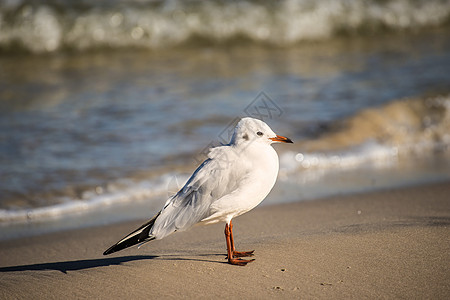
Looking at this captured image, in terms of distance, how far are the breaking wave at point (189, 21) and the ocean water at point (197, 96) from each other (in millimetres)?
31

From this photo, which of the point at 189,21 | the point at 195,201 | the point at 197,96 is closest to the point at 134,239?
the point at 195,201

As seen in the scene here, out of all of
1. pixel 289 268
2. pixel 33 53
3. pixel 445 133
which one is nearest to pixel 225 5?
pixel 33 53

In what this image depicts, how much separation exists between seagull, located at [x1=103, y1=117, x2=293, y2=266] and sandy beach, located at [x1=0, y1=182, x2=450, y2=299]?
24 centimetres

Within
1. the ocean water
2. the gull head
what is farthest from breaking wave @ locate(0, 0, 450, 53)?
the gull head

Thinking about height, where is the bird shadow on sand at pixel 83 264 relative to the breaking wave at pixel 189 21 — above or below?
below

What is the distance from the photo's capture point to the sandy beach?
2939mm

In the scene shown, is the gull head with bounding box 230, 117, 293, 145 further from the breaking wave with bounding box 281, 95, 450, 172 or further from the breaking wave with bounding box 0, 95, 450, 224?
the breaking wave with bounding box 281, 95, 450, 172

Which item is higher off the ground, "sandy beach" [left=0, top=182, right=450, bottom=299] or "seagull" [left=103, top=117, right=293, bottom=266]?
"seagull" [left=103, top=117, right=293, bottom=266]

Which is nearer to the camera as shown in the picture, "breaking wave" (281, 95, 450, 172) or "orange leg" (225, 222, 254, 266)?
"orange leg" (225, 222, 254, 266)

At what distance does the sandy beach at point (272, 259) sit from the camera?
2.94 metres

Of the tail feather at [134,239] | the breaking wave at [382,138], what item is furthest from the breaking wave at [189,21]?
the tail feather at [134,239]

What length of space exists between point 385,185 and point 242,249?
6.76ft

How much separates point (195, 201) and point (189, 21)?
35.9 feet

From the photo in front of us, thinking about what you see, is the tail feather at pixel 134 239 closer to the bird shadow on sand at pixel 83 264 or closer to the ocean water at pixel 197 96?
the bird shadow on sand at pixel 83 264
